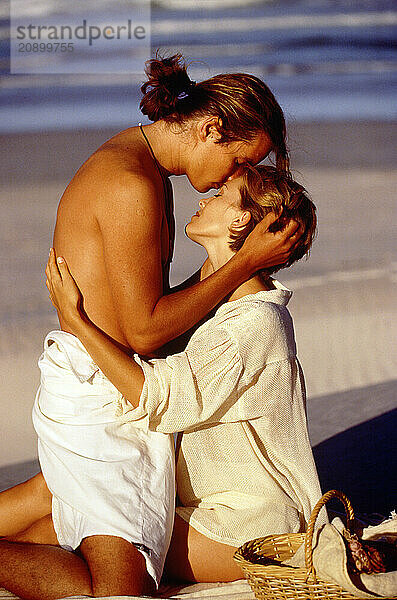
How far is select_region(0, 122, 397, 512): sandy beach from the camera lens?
139 inches

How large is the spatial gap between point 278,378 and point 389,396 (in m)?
2.28

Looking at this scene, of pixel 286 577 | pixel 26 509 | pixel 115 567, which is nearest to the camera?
pixel 286 577

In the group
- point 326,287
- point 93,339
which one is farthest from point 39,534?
point 326,287

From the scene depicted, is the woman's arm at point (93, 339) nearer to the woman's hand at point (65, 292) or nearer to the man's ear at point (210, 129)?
the woman's hand at point (65, 292)

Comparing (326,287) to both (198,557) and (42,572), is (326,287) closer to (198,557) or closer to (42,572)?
(198,557)

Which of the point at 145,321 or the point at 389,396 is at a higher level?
the point at 145,321

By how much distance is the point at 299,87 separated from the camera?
8656 mm

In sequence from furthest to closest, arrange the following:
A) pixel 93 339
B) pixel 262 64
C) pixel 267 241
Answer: pixel 262 64 → pixel 267 241 → pixel 93 339

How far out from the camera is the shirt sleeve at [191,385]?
1.98 meters

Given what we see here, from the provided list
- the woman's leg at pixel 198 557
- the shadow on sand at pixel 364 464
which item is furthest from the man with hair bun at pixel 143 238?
the shadow on sand at pixel 364 464

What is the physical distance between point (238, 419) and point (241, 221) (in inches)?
18.3

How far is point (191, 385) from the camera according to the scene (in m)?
1.98

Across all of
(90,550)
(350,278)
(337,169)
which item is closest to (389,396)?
(350,278)

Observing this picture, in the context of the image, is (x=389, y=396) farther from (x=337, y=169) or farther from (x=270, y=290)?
(x=337, y=169)
